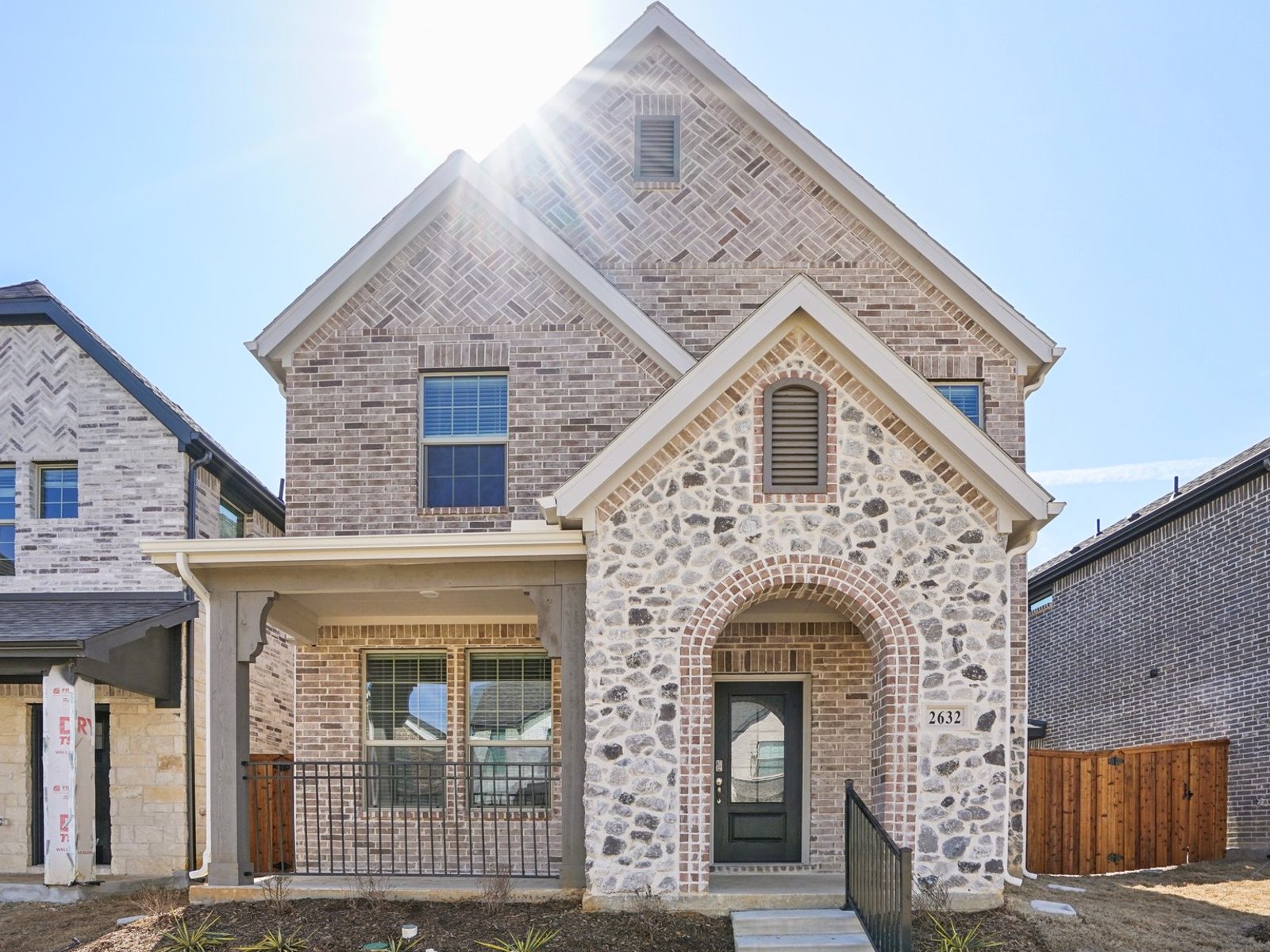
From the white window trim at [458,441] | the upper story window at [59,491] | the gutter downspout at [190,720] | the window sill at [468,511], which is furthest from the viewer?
the upper story window at [59,491]

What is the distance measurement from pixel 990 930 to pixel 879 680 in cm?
214

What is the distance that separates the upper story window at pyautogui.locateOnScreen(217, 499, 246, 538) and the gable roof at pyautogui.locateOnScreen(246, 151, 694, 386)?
3.43 meters

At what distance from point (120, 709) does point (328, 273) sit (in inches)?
224

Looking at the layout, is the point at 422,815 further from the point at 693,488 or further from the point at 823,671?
the point at 693,488

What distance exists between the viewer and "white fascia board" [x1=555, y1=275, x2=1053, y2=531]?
9.70 m

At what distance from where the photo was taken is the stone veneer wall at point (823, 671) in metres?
11.8

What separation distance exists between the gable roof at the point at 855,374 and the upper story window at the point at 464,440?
2841 millimetres

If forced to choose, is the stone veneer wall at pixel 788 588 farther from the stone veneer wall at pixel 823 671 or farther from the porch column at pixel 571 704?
the stone veneer wall at pixel 823 671

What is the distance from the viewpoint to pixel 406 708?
12.7 m

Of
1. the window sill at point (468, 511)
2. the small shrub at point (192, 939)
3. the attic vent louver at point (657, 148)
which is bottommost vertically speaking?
the small shrub at point (192, 939)

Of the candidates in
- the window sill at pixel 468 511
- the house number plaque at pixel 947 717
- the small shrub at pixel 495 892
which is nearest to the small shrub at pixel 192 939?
the small shrub at pixel 495 892

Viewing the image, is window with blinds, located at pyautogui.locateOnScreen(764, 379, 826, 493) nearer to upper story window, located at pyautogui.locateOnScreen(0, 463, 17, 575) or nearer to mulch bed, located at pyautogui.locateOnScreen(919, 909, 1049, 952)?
mulch bed, located at pyautogui.locateOnScreen(919, 909, 1049, 952)

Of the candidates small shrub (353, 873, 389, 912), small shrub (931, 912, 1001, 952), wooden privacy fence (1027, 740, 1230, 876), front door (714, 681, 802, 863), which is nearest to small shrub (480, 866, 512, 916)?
small shrub (353, 873, 389, 912)

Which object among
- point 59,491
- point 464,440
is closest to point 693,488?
point 464,440
